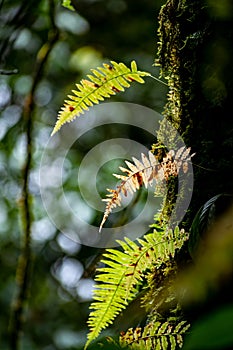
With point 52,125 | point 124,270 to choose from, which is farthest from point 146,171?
point 52,125

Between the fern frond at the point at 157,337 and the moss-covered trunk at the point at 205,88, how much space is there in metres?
0.19

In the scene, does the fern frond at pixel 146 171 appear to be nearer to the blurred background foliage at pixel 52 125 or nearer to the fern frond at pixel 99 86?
the fern frond at pixel 99 86

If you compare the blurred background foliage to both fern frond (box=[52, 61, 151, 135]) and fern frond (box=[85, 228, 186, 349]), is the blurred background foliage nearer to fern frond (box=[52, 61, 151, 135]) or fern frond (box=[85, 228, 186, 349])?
fern frond (box=[52, 61, 151, 135])

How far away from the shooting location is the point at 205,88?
2.83 ft

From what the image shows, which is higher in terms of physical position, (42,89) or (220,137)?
(42,89)

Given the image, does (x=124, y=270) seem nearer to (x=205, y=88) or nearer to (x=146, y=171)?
(x=146, y=171)

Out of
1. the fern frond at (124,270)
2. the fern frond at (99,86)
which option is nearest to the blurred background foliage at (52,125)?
the fern frond at (99,86)

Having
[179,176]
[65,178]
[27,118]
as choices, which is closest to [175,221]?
[179,176]

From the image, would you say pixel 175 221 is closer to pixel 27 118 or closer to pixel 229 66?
pixel 229 66

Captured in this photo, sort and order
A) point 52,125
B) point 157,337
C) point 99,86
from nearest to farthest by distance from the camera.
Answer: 1. point 157,337
2. point 99,86
3. point 52,125

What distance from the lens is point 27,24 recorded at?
285 cm

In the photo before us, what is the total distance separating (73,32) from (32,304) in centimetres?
163

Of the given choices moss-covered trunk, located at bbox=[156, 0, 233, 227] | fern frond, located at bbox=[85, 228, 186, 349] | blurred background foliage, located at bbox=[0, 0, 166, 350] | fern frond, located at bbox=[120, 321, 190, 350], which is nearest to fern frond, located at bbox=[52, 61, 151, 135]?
moss-covered trunk, located at bbox=[156, 0, 233, 227]

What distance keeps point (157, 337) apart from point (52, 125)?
228 cm
